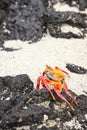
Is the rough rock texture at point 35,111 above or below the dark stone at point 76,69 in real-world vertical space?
above

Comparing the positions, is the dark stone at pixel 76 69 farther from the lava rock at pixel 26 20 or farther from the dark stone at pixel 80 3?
the dark stone at pixel 80 3

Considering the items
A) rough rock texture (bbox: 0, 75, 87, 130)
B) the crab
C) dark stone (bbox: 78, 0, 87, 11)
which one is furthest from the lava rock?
rough rock texture (bbox: 0, 75, 87, 130)

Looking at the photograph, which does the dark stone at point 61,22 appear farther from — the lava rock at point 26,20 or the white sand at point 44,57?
the lava rock at point 26,20

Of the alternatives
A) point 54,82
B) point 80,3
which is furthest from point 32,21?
point 54,82

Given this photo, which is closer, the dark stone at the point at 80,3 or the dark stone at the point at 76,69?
the dark stone at the point at 76,69

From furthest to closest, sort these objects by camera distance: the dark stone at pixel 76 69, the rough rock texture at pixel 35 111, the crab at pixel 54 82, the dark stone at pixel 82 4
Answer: the dark stone at pixel 82 4, the dark stone at pixel 76 69, the crab at pixel 54 82, the rough rock texture at pixel 35 111

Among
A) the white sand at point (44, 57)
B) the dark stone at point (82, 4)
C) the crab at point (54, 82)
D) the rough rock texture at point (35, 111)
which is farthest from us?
the dark stone at point (82, 4)

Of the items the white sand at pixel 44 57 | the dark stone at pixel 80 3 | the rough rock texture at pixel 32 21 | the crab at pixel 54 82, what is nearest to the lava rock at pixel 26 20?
the rough rock texture at pixel 32 21
